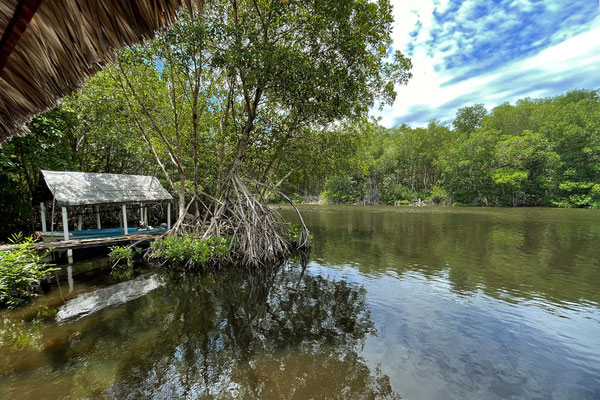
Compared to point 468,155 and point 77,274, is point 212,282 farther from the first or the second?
point 468,155

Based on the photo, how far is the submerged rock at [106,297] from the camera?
6080 mm

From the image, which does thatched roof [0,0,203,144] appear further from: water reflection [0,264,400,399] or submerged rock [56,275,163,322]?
submerged rock [56,275,163,322]

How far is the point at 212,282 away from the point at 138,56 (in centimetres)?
849

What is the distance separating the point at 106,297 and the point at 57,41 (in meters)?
7.53

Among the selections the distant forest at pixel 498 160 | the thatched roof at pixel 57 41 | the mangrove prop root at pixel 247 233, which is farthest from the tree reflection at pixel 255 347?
the distant forest at pixel 498 160

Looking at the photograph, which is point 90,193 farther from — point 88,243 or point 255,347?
point 255,347

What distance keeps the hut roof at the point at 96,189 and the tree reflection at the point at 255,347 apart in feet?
21.4

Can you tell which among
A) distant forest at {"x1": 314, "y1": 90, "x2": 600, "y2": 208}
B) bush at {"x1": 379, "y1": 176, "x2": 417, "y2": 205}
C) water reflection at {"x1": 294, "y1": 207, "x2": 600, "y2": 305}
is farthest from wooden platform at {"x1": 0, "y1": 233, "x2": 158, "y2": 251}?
bush at {"x1": 379, "y1": 176, "x2": 417, "y2": 205}

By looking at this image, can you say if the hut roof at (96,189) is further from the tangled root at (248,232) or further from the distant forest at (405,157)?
the tangled root at (248,232)

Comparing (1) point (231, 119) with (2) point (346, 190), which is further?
(2) point (346, 190)

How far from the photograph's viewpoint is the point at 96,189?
1170 centimetres

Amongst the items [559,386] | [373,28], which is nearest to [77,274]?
[559,386]

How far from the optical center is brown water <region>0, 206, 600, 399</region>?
13.0 ft

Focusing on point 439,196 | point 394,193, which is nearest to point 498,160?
point 439,196
